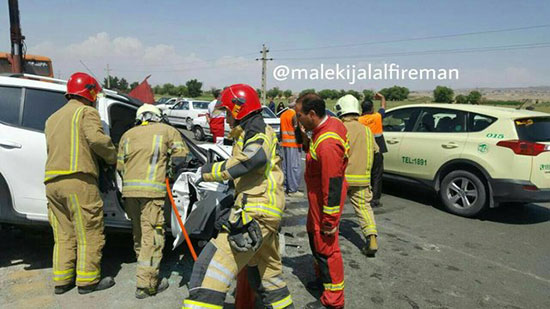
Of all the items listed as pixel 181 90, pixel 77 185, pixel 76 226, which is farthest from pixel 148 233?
pixel 181 90

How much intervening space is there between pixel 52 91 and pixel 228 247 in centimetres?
264

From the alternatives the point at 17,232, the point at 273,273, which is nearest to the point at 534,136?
the point at 273,273

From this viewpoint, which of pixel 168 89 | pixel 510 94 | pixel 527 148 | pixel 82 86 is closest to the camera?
pixel 82 86

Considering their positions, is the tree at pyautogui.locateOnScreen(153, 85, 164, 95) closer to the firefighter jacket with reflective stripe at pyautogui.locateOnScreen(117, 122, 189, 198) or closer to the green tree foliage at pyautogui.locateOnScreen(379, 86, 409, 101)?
the green tree foliage at pyautogui.locateOnScreen(379, 86, 409, 101)

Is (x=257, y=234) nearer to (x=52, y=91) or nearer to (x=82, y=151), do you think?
(x=82, y=151)

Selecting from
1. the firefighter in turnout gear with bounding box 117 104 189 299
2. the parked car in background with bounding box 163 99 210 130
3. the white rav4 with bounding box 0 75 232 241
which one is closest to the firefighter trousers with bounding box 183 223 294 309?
the white rav4 with bounding box 0 75 232 241

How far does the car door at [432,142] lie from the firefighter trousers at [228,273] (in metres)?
4.41

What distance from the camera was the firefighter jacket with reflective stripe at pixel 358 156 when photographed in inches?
165

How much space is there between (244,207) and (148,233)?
1310 mm

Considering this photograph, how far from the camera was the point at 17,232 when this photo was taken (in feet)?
15.6

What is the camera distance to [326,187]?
9.55ft

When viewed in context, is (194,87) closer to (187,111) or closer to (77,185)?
(187,111)

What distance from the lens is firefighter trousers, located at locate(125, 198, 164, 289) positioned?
3.29 m

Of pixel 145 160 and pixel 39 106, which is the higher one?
pixel 39 106
